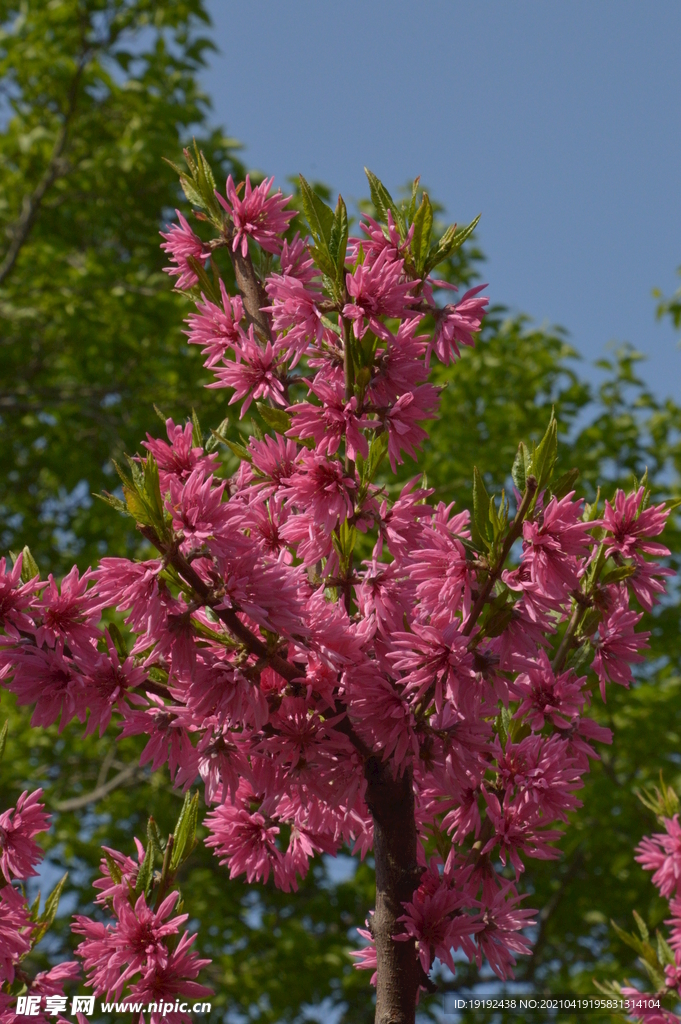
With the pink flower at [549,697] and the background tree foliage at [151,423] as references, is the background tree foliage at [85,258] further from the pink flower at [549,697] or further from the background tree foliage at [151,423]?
the pink flower at [549,697]

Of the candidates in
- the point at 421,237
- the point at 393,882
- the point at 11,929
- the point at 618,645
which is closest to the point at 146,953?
the point at 11,929

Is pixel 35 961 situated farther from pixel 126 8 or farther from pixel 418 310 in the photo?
pixel 126 8

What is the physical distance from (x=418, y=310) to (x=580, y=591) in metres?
0.71

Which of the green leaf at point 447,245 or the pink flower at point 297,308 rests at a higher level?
the green leaf at point 447,245

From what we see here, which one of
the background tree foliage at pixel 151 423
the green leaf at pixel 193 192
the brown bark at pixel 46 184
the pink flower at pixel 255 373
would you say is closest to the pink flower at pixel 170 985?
the pink flower at pixel 255 373

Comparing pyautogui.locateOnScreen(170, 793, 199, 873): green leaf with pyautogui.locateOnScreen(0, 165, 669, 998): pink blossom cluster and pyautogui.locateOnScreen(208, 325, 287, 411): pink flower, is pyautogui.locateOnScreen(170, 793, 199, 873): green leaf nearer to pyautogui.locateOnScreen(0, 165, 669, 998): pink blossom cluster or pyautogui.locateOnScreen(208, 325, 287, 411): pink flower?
pyautogui.locateOnScreen(0, 165, 669, 998): pink blossom cluster

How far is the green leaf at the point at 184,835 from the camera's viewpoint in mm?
1883

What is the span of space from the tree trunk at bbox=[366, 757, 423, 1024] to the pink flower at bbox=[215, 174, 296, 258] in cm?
120

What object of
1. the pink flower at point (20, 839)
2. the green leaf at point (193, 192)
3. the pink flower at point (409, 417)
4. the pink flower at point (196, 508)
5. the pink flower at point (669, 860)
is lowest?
the pink flower at point (20, 839)

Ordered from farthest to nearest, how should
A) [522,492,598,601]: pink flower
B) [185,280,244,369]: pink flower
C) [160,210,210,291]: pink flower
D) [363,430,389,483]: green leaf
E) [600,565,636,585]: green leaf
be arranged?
[160,210,210,291]: pink flower
[185,280,244,369]: pink flower
[600,565,636,585]: green leaf
[363,430,389,483]: green leaf
[522,492,598,601]: pink flower

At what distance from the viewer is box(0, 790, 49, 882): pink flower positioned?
6.23 ft

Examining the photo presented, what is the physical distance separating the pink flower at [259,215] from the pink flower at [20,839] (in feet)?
4.30

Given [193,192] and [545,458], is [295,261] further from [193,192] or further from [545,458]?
[545,458]

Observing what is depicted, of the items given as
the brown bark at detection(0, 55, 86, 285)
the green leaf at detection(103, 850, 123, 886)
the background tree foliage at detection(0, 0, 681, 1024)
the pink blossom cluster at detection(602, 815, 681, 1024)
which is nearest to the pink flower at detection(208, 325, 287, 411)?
the green leaf at detection(103, 850, 123, 886)
